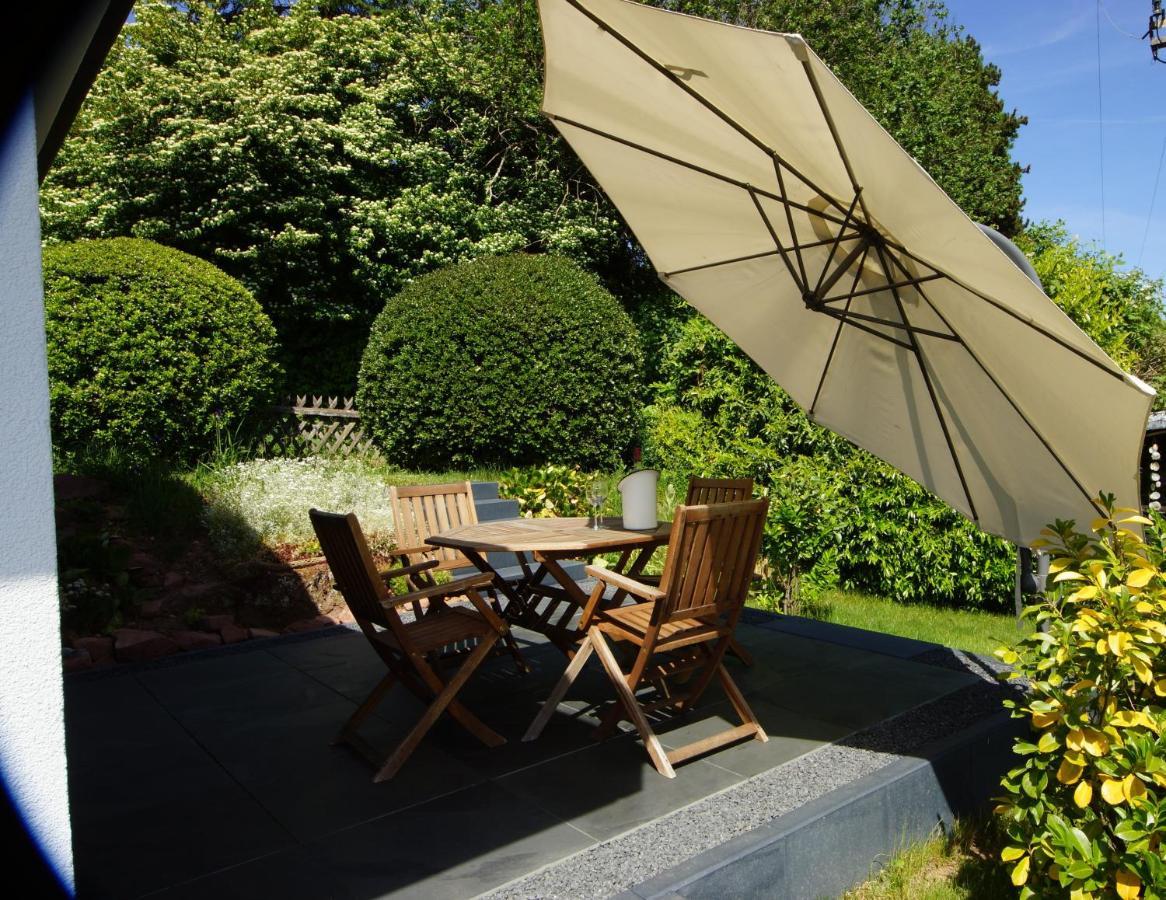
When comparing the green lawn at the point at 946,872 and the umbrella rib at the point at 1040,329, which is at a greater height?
the umbrella rib at the point at 1040,329

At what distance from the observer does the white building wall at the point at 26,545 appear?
57.5 inches

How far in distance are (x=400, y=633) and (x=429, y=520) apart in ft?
5.40

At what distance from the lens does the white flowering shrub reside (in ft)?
20.6

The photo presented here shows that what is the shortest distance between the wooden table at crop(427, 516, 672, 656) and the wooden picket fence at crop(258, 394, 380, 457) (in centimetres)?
594

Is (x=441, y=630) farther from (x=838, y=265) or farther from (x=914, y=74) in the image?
(x=914, y=74)

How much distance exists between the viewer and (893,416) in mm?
3688

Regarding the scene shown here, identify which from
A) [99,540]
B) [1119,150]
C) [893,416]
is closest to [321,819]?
[893,416]

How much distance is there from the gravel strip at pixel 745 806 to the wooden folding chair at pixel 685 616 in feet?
1.02

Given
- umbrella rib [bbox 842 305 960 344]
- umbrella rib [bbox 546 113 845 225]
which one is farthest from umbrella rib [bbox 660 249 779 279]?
umbrella rib [bbox 842 305 960 344]

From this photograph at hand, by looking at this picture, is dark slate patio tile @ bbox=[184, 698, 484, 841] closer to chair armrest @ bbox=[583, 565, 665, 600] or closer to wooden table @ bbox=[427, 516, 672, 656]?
wooden table @ bbox=[427, 516, 672, 656]

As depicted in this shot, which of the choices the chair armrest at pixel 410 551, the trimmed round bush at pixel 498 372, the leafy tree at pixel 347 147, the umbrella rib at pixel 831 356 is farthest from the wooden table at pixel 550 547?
the leafy tree at pixel 347 147

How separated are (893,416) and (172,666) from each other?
4088 millimetres

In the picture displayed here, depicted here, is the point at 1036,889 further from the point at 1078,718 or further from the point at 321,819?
the point at 321,819

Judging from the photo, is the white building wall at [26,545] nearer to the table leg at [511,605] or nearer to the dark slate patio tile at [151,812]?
the dark slate patio tile at [151,812]
